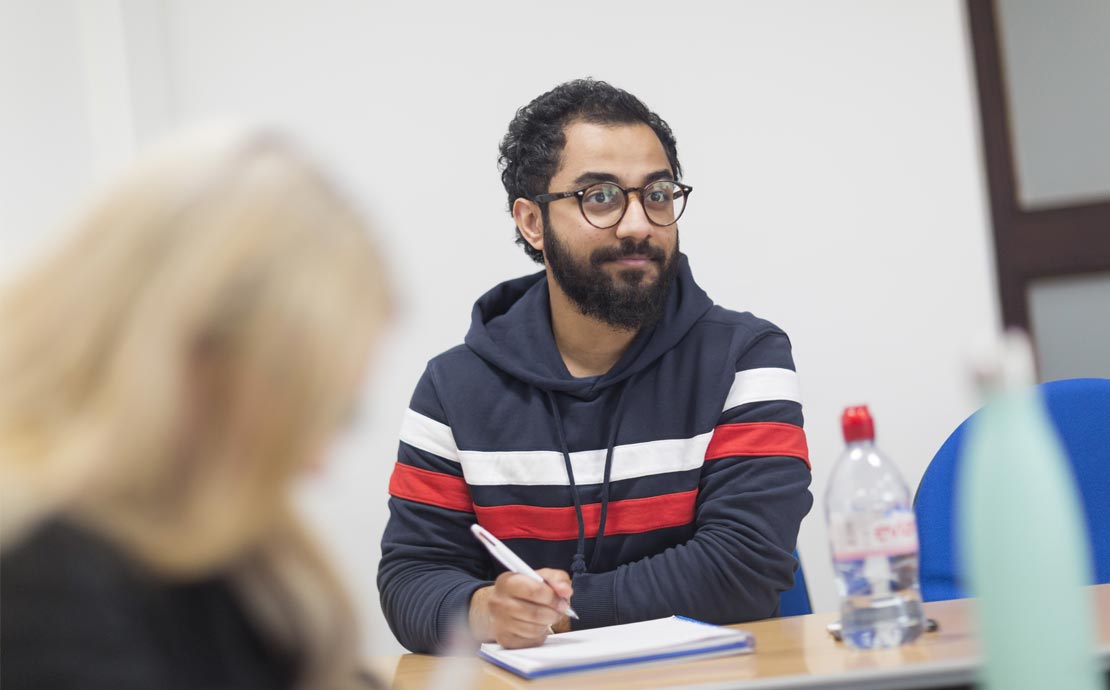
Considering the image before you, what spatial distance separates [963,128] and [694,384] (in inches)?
43.2

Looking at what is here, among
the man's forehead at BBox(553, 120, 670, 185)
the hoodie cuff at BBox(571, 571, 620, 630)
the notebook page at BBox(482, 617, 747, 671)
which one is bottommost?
the hoodie cuff at BBox(571, 571, 620, 630)

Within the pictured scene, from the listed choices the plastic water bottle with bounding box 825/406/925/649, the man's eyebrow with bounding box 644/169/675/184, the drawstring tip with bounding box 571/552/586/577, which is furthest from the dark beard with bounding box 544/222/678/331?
the plastic water bottle with bounding box 825/406/925/649

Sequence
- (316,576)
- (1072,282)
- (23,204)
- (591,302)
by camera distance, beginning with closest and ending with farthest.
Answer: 1. (316,576)
2. (591,302)
3. (23,204)
4. (1072,282)

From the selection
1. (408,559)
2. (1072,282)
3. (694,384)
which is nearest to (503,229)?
(694,384)

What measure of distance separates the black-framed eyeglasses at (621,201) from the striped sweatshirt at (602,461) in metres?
0.18

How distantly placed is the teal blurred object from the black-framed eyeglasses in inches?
54.1

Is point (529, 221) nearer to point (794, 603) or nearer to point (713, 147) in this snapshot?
point (713, 147)

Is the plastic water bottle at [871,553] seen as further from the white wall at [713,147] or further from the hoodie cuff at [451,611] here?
the white wall at [713,147]

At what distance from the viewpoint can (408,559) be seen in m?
1.83

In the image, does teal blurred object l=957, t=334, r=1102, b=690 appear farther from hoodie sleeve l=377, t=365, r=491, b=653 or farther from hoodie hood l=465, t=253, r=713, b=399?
hoodie hood l=465, t=253, r=713, b=399

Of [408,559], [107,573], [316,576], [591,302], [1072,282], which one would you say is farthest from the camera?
[1072,282]

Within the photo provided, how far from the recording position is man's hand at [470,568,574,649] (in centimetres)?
138

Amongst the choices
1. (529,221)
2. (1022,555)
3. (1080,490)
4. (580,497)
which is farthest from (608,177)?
(1022,555)

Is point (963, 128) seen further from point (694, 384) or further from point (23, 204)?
point (23, 204)
